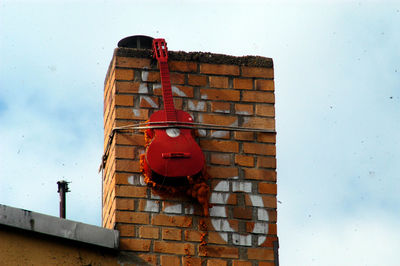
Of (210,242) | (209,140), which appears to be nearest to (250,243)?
(210,242)

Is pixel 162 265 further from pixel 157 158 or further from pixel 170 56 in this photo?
pixel 170 56

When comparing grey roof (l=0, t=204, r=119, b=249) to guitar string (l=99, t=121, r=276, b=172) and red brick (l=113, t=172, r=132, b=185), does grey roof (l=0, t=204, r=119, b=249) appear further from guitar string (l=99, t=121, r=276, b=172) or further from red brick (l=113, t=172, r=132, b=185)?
guitar string (l=99, t=121, r=276, b=172)

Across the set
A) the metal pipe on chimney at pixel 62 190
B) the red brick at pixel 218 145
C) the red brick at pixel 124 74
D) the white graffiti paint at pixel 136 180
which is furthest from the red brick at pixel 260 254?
the metal pipe on chimney at pixel 62 190

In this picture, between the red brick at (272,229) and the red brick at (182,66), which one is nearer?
the red brick at (272,229)

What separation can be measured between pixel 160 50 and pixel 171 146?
2.35ft

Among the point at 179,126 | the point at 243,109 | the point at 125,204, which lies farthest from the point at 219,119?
the point at 125,204

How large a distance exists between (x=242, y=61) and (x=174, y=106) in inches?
23.9

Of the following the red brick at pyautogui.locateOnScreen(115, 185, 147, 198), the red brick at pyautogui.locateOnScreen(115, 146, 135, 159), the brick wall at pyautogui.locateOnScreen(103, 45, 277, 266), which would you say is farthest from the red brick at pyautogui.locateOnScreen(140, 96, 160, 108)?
the red brick at pyautogui.locateOnScreen(115, 185, 147, 198)

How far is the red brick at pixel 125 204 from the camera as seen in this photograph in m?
6.06

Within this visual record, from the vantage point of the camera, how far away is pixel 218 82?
6559 mm

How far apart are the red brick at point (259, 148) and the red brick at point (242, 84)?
410mm

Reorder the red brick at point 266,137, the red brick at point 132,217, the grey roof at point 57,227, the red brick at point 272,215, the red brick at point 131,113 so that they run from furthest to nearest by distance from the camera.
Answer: the red brick at point 266,137 → the red brick at point 131,113 → the red brick at point 272,215 → the red brick at point 132,217 → the grey roof at point 57,227

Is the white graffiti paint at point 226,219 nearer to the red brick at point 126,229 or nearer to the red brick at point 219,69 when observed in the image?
the red brick at point 126,229

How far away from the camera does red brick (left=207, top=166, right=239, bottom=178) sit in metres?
6.30
